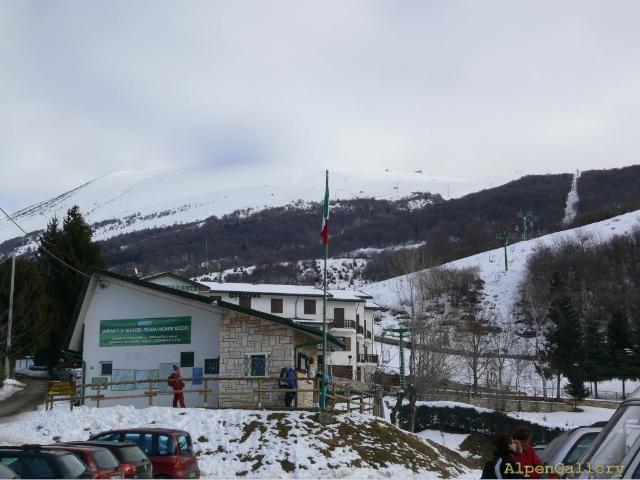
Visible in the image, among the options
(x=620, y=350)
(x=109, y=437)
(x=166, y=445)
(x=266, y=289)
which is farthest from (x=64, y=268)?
(x=620, y=350)

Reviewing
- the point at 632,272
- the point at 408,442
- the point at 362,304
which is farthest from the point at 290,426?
the point at 632,272

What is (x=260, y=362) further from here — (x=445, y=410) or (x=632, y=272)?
(x=632, y=272)

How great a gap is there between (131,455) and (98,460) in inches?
70.2

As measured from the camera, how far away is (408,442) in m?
24.2

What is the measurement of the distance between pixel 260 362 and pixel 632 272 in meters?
87.6

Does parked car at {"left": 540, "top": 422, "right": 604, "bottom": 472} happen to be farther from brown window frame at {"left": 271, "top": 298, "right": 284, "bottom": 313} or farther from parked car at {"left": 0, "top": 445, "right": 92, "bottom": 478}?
brown window frame at {"left": 271, "top": 298, "right": 284, "bottom": 313}

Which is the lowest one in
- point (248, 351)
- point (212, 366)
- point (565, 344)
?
point (212, 366)

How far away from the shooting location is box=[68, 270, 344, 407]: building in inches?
1124

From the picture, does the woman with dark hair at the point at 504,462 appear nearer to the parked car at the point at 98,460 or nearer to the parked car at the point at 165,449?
the parked car at the point at 98,460

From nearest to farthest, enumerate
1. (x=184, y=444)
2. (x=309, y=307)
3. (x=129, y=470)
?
(x=129, y=470) < (x=184, y=444) < (x=309, y=307)

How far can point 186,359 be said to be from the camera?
29.9 metres

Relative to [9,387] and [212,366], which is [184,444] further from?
[9,387]

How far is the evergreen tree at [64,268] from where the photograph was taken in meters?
48.2

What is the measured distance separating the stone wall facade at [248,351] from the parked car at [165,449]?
1041 cm
